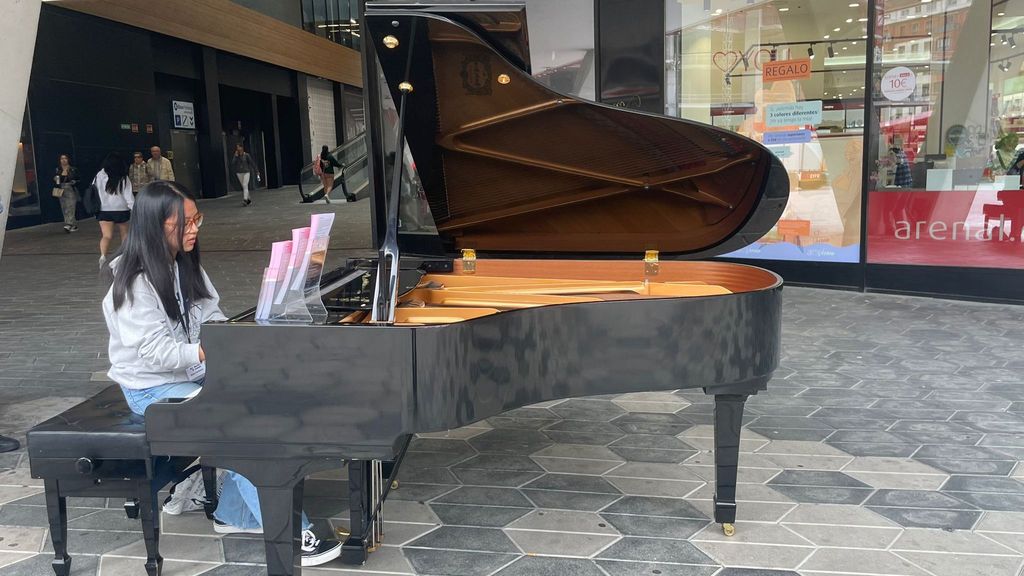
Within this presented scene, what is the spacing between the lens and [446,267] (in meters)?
3.77

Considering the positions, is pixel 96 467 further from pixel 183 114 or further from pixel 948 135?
pixel 183 114

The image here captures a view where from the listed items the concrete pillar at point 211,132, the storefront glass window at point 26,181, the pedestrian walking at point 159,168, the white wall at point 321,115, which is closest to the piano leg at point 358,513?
the pedestrian walking at point 159,168

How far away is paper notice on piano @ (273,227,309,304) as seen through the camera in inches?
82.9

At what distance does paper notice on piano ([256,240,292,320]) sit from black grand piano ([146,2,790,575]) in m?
0.08

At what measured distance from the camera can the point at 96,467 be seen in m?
2.33

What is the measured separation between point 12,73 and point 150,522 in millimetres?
2818

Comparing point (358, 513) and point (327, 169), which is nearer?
point (358, 513)

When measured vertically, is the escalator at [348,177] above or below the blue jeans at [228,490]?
above

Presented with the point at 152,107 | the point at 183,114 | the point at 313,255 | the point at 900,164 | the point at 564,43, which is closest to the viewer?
the point at 313,255

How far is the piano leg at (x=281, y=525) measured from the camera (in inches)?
81.0

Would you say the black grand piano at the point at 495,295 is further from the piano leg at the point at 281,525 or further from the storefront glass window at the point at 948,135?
the storefront glass window at the point at 948,135

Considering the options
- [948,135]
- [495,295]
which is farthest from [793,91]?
[495,295]

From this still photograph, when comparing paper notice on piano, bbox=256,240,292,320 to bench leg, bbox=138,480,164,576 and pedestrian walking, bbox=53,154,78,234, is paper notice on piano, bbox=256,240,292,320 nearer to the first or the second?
bench leg, bbox=138,480,164,576

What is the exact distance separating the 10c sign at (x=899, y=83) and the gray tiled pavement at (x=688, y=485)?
2.40 metres
